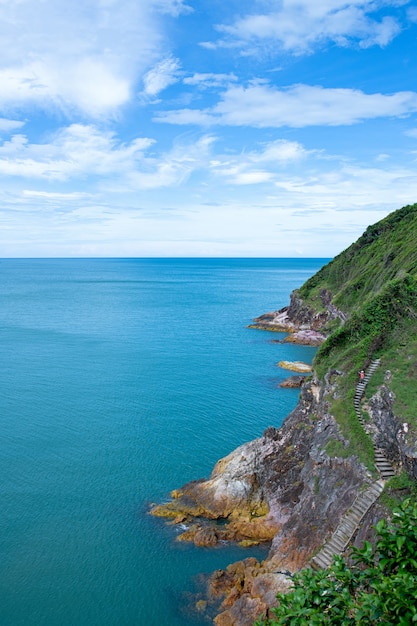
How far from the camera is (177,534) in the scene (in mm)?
39094

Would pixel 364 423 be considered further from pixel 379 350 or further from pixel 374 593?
pixel 374 593

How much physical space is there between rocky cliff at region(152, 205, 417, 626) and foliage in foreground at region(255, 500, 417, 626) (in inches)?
530

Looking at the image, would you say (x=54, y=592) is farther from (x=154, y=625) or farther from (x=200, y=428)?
(x=200, y=428)

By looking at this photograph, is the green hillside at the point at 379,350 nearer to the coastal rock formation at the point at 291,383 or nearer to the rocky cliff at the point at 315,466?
the rocky cliff at the point at 315,466

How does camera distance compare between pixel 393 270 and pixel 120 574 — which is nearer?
pixel 120 574

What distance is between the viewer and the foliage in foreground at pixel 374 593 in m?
12.5

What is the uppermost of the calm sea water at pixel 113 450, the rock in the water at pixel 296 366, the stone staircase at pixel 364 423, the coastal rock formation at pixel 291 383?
the stone staircase at pixel 364 423

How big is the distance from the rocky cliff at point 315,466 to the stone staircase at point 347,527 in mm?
406

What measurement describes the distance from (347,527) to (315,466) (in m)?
6.19

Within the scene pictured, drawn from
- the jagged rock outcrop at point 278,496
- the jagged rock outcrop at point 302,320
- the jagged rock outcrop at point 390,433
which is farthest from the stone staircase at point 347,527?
the jagged rock outcrop at point 302,320

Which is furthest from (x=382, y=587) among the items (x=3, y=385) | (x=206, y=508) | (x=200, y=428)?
(x=3, y=385)

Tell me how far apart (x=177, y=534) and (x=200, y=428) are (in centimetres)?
1943

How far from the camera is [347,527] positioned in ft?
103

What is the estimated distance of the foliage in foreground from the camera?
12.5 metres
